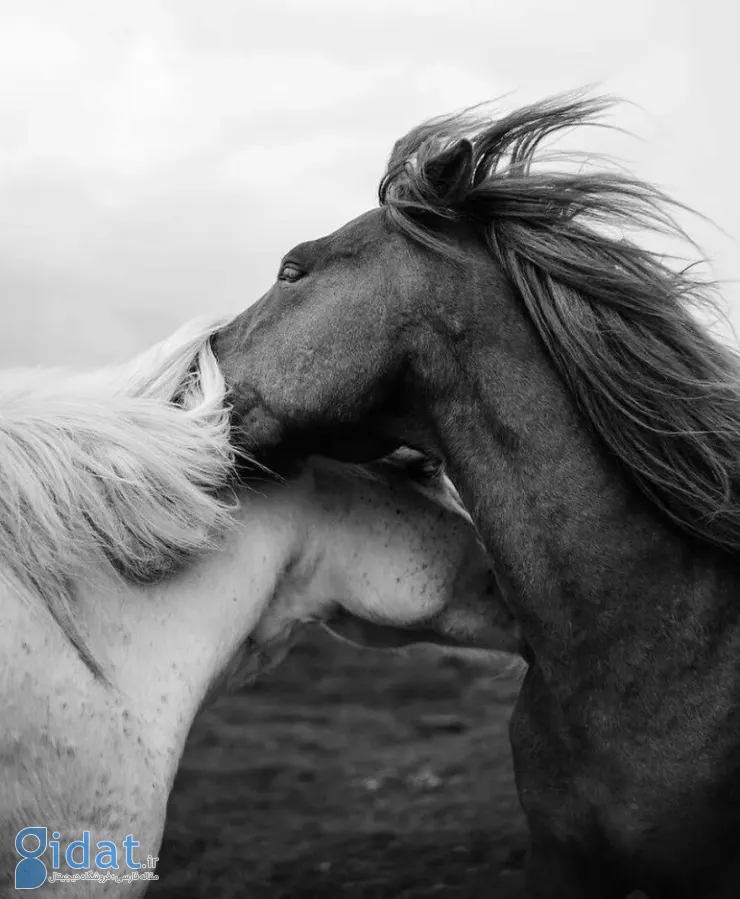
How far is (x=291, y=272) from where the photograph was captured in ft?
4.64

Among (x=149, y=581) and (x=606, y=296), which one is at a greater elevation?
(x=606, y=296)

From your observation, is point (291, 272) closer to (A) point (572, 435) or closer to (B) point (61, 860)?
(A) point (572, 435)

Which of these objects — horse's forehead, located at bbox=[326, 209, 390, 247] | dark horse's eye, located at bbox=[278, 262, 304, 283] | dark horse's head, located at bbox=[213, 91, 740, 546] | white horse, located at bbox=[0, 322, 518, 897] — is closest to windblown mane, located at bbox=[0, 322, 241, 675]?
white horse, located at bbox=[0, 322, 518, 897]

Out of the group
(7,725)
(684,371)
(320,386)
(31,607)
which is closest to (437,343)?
(320,386)

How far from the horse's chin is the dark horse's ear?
2.49ft

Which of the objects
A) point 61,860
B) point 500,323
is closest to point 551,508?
point 500,323

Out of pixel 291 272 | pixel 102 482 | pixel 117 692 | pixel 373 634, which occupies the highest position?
pixel 291 272

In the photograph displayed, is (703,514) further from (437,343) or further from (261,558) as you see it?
(261,558)

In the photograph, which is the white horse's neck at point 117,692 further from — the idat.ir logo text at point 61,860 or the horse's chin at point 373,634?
the horse's chin at point 373,634

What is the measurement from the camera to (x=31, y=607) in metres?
1.12

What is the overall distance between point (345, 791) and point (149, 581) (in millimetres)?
509

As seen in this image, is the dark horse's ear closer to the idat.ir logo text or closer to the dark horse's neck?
the dark horse's neck

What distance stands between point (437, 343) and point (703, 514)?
47 cm

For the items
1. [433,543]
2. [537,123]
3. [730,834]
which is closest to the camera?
[730,834]
